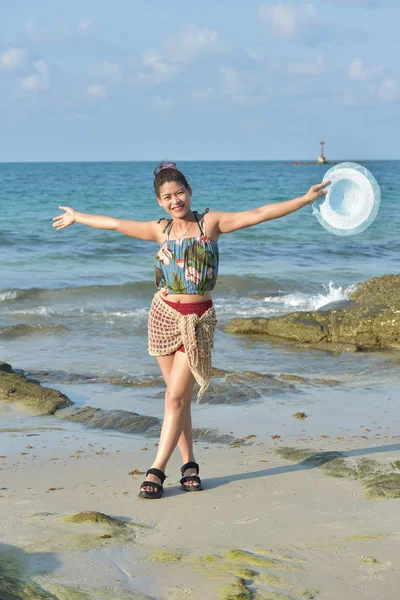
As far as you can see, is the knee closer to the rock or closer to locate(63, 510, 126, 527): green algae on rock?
locate(63, 510, 126, 527): green algae on rock

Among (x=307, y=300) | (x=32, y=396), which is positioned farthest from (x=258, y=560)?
(x=307, y=300)

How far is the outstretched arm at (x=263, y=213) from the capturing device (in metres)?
4.82

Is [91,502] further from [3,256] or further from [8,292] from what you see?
[3,256]

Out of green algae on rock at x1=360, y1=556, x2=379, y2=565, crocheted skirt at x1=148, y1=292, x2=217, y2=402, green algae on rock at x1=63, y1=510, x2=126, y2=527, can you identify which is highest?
crocheted skirt at x1=148, y1=292, x2=217, y2=402

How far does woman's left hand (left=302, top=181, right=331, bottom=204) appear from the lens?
16.0 feet

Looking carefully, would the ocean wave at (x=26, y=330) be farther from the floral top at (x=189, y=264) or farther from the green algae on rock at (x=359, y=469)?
the floral top at (x=189, y=264)

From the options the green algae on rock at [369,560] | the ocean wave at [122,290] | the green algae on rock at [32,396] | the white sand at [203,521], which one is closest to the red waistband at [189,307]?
the white sand at [203,521]

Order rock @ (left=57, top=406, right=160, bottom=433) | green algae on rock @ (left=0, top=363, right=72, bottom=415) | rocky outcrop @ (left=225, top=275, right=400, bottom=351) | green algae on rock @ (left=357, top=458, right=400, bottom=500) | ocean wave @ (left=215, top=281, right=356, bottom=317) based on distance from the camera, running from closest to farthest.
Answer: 1. green algae on rock @ (left=357, top=458, right=400, bottom=500)
2. rock @ (left=57, top=406, right=160, bottom=433)
3. green algae on rock @ (left=0, top=363, right=72, bottom=415)
4. rocky outcrop @ (left=225, top=275, right=400, bottom=351)
5. ocean wave @ (left=215, top=281, right=356, bottom=317)

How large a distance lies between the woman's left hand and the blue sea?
116 inches

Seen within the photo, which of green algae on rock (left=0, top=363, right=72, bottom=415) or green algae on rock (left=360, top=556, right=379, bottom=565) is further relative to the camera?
green algae on rock (left=0, top=363, right=72, bottom=415)

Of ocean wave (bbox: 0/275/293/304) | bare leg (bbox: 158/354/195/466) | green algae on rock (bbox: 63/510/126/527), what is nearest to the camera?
green algae on rock (bbox: 63/510/126/527)

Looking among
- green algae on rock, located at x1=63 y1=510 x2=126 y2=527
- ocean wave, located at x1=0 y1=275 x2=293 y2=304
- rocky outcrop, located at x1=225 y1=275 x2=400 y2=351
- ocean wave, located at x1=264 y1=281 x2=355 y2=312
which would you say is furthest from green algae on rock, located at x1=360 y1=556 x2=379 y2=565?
ocean wave, located at x1=0 y1=275 x2=293 y2=304

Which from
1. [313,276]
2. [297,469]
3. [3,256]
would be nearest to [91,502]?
[297,469]

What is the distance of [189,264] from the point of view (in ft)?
16.1
